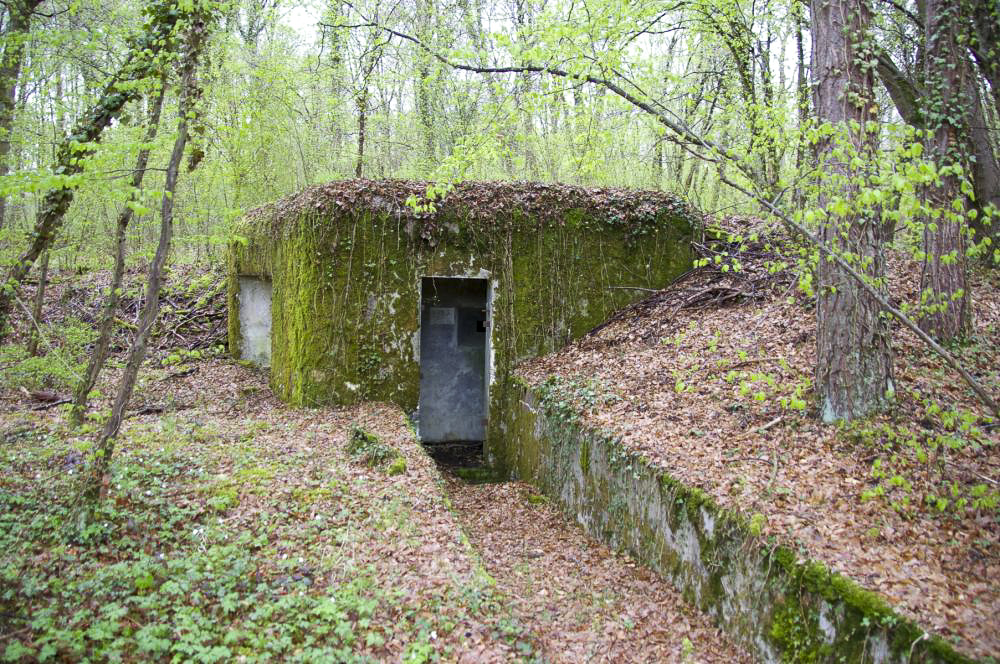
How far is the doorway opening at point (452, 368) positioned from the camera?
30.6ft

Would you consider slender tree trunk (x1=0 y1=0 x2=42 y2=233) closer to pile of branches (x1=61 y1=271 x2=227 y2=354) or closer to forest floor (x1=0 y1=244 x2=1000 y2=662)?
forest floor (x1=0 y1=244 x2=1000 y2=662)

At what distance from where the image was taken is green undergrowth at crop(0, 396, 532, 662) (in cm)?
283

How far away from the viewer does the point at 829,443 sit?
4.19 m

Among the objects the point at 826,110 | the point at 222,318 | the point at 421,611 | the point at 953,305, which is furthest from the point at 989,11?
the point at 222,318

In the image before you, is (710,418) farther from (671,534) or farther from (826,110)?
(826,110)

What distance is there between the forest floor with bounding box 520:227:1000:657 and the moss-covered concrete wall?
1.13 m

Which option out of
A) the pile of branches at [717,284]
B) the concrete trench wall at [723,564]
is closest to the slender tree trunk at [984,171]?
the pile of branches at [717,284]

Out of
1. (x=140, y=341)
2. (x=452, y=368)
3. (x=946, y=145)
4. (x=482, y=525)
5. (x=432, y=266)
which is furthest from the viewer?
(x=452, y=368)

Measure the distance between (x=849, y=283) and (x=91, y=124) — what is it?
5759mm

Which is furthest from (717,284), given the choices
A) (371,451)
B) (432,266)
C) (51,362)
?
(51,362)

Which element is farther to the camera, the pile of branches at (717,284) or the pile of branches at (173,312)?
the pile of branches at (173,312)

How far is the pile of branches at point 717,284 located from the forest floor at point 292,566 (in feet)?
11.2

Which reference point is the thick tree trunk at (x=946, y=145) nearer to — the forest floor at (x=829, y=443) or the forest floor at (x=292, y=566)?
the forest floor at (x=829, y=443)

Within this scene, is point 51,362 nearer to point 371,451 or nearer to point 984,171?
point 371,451
